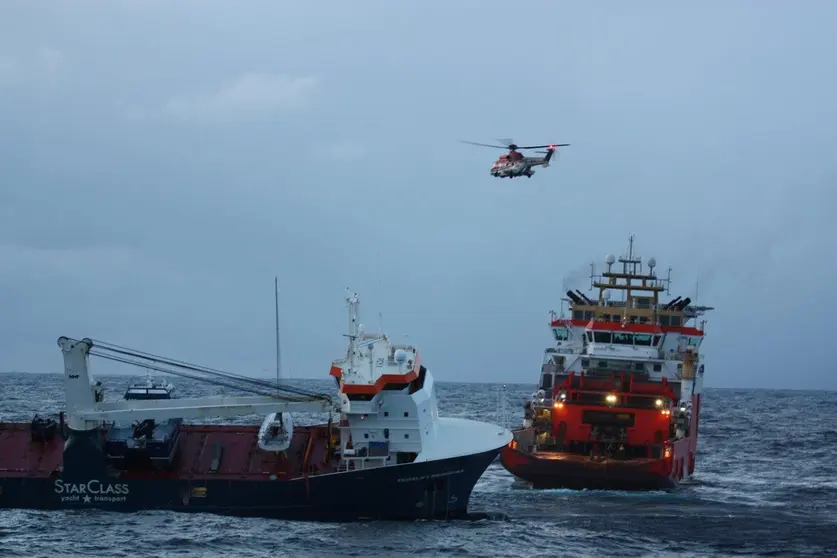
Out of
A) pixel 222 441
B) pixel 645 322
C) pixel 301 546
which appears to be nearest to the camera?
pixel 301 546

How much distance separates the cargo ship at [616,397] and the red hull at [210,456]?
14710 millimetres

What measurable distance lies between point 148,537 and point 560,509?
1835 cm

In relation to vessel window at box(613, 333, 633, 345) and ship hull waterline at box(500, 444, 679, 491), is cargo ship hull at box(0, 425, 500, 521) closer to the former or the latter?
ship hull waterline at box(500, 444, 679, 491)

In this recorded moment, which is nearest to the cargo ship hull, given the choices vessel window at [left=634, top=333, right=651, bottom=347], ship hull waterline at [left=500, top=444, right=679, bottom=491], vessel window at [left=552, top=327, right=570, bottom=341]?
ship hull waterline at [left=500, top=444, right=679, bottom=491]

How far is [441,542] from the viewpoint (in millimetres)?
37656

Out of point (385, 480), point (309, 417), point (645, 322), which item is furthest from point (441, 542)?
point (309, 417)

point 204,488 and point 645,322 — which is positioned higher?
point 645,322

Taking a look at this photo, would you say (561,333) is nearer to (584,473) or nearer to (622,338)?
(622,338)

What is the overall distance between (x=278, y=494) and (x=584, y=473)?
728 inches

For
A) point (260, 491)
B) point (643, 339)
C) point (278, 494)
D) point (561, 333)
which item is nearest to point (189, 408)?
point (260, 491)

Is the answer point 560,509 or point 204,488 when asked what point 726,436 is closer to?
point 560,509

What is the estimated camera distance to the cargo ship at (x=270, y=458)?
134ft

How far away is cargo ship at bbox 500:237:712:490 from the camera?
5406cm

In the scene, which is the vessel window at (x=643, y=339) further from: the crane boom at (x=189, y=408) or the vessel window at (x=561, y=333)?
the crane boom at (x=189, y=408)
